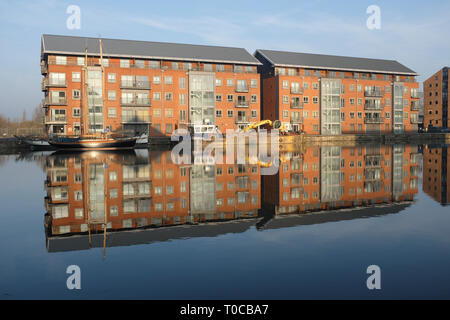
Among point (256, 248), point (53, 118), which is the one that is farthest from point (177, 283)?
point (53, 118)

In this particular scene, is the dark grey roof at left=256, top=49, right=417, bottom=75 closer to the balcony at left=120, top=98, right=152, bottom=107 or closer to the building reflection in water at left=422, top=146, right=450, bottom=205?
the balcony at left=120, top=98, right=152, bottom=107

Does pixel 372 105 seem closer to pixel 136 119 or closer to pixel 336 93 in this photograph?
pixel 336 93

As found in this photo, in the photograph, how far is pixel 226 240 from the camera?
10039 millimetres

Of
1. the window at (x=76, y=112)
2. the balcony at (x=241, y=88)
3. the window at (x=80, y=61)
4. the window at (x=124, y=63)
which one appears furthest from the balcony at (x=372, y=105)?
the window at (x=76, y=112)

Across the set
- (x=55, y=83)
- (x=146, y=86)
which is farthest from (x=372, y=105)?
(x=55, y=83)

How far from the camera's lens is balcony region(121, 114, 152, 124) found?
63688 mm

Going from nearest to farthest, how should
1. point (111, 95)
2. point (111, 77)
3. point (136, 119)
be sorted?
point (111, 77), point (111, 95), point (136, 119)

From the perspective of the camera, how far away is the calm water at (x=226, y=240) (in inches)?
278

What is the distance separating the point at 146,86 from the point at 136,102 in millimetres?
3064

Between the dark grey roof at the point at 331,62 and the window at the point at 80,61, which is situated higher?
the dark grey roof at the point at 331,62

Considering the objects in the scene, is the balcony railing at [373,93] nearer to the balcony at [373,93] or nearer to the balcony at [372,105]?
the balcony at [373,93]

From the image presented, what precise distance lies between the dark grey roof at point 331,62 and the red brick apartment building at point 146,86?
21.6ft

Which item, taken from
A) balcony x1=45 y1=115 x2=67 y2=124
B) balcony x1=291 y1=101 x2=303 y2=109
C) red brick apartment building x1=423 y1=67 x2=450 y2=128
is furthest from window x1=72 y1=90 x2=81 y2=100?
red brick apartment building x1=423 y1=67 x2=450 y2=128
